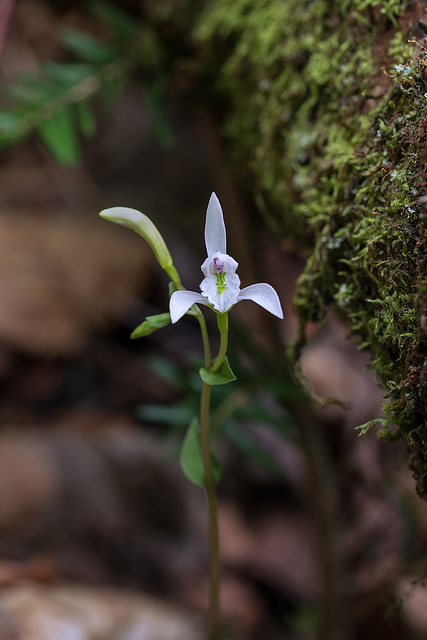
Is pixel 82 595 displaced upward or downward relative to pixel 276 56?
downward

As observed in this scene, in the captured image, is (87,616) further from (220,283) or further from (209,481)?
(220,283)

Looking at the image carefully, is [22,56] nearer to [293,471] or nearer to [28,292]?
[28,292]

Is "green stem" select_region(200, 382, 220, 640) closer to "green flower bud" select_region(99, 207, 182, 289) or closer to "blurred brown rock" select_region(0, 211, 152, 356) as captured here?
"green flower bud" select_region(99, 207, 182, 289)

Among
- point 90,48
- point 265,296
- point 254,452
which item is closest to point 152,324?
point 265,296

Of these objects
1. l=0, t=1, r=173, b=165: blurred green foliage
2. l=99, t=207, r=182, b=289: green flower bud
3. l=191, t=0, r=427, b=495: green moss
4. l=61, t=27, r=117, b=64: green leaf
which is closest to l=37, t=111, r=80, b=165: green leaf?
l=0, t=1, r=173, b=165: blurred green foliage

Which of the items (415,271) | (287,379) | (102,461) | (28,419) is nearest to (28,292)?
(28,419)

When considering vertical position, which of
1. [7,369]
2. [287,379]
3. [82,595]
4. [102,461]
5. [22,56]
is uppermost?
[22,56]
